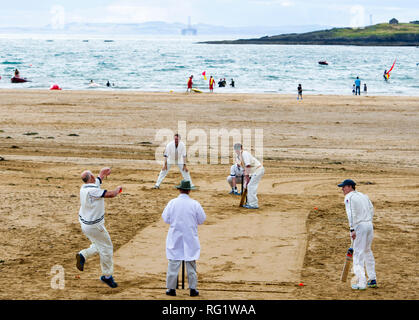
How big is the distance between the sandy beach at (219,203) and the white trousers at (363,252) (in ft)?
0.90

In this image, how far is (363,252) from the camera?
955 cm

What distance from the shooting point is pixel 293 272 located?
10453 millimetres

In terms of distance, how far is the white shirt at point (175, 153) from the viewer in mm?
16859

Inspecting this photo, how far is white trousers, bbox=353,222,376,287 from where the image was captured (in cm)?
947

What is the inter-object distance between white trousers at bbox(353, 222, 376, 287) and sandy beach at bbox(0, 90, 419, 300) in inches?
10.8

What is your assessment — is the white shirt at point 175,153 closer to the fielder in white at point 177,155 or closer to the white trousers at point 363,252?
the fielder in white at point 177,155

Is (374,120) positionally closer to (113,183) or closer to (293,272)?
(113,183)

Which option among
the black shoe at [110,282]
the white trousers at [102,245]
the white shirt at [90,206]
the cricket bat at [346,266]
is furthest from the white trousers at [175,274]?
the cricket bat at [346,266]

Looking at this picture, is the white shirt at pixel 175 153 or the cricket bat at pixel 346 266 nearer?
the cricket bat at pixel 346 266

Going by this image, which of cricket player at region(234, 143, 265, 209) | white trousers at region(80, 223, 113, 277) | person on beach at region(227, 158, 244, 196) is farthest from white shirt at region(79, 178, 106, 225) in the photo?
person on beach at region(227, 158, 244, 196)

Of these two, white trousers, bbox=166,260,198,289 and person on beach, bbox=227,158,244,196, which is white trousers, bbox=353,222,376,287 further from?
person on beach, bbox=227,158,244,196

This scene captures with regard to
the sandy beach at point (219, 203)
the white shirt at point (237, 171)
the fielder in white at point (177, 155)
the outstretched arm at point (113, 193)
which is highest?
the outstretched arm at point (113, 193)
